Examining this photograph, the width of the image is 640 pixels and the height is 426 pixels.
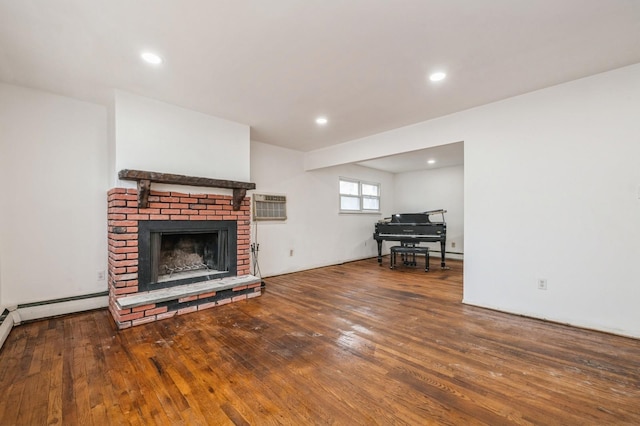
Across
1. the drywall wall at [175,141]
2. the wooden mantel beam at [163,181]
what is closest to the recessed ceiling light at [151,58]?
the drywall wall at [175,141]

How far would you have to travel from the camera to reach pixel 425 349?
2236 millimetres

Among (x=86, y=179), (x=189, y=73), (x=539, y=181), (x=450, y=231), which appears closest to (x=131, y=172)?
(x=86, y=179)

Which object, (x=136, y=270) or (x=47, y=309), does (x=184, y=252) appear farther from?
(x=47, y=309)

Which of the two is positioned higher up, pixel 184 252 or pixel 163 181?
pixel 163 181

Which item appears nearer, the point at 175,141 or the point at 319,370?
the point at 319,370

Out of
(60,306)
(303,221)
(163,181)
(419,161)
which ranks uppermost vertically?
(419,161)

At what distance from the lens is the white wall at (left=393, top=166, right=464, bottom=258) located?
272 inches

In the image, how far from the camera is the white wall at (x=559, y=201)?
250 centimetres

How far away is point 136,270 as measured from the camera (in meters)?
3.00

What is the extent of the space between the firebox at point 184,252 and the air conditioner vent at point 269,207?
0.99 meters

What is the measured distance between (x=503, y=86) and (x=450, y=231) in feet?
15.9

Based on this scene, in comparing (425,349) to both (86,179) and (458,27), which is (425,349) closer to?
(458,27)

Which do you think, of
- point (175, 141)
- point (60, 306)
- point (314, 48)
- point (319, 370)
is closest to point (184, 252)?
point (60, 306)

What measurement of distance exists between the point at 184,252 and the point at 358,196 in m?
4.47
